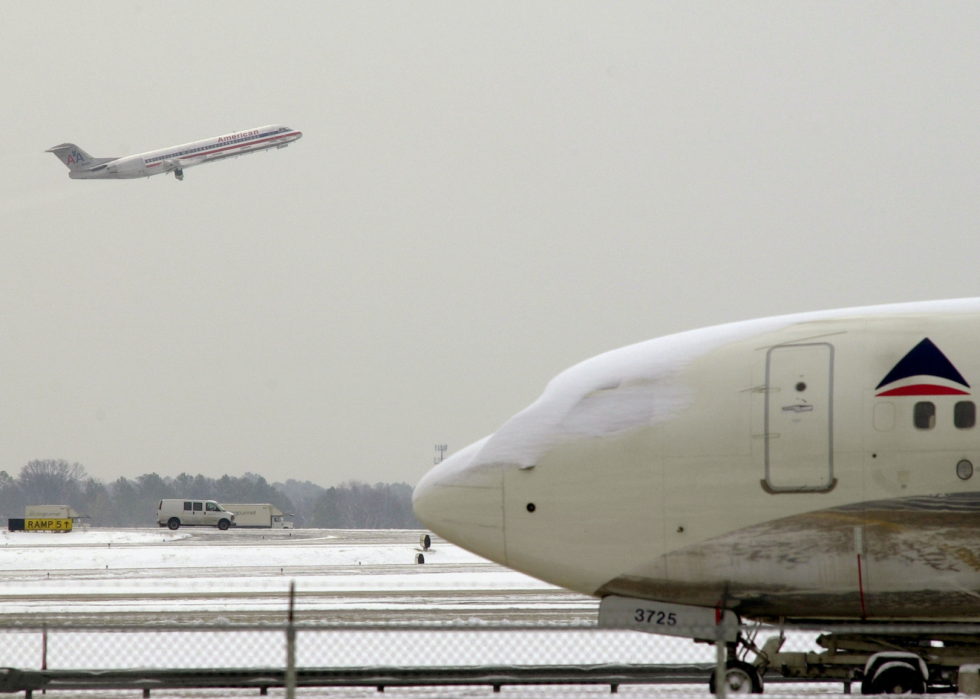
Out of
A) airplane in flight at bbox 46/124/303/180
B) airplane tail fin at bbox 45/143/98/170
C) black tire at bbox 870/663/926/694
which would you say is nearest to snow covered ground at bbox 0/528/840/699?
black tire at bbox 870/663/926/694

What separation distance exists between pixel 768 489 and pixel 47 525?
85508mm

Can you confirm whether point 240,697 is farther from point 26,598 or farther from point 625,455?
point 26,598

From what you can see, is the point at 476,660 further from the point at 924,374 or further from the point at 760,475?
the point at 924,374

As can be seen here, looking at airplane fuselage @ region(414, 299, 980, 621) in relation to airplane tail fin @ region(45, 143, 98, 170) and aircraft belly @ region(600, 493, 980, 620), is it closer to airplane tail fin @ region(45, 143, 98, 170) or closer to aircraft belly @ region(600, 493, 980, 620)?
aircraft belly @ region(600, 493, 980, 620)

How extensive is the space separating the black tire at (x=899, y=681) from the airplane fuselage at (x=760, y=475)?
0.49 metres

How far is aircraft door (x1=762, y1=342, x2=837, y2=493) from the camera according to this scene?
34.1 feet

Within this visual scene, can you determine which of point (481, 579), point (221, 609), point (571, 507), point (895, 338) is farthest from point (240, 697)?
point (481, 579)

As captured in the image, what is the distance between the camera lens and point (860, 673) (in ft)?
35.5

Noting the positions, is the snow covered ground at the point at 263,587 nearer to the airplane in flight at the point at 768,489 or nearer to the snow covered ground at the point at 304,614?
the snow covered ground at the point at 304,614

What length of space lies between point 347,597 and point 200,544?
39.6 meters

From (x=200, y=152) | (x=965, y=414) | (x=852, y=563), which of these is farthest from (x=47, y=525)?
(x=965, y=414)

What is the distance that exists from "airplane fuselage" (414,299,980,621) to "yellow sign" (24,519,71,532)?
82.5 metres

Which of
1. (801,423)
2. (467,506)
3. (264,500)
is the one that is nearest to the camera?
(801,423)

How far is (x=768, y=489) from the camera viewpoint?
10.5 metres
